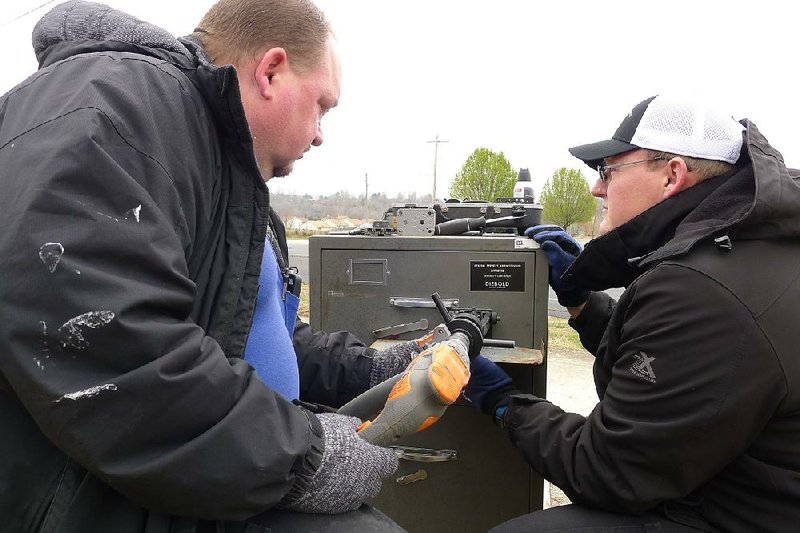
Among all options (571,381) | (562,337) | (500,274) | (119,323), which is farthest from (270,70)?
(562,337)

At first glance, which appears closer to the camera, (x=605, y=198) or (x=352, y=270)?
(x=605, y=198)

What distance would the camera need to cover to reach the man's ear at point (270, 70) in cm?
148

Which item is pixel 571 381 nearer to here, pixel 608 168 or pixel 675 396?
pixel 608 168

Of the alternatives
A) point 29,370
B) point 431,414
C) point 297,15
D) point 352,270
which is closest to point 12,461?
point 29,370

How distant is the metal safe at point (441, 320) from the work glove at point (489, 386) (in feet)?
0.28

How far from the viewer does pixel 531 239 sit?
245 centimetres

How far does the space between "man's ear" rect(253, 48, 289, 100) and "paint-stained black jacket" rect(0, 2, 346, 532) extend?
22 centimetres

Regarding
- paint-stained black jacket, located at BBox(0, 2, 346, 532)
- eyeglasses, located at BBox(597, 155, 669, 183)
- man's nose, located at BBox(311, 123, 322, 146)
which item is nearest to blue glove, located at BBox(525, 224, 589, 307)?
eyeglasses, located at BBox(597, 155, 669, 183)

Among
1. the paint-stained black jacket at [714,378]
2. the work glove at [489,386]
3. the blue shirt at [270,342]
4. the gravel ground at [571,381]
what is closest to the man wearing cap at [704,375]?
the paint-stained black jacket at [714,378]

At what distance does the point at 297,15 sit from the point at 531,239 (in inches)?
52.1

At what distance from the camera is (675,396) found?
1602mm

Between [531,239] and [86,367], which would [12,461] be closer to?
[86,367]

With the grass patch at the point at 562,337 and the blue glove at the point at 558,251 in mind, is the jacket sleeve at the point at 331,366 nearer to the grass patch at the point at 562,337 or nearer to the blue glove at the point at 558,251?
the blue glove at the point at 558,251

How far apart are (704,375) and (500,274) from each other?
0.92 meters
